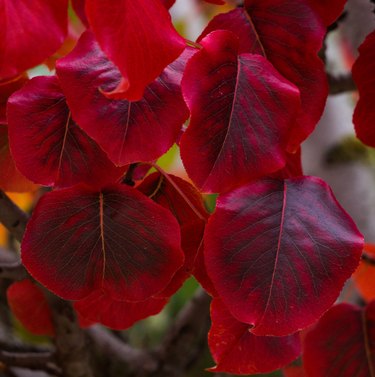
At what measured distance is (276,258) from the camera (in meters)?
0.32

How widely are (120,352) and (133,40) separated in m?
0.56

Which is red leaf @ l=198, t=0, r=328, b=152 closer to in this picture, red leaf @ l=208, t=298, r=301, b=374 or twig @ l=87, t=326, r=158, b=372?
red leaf @ l=208, t=298, r=301, b=374

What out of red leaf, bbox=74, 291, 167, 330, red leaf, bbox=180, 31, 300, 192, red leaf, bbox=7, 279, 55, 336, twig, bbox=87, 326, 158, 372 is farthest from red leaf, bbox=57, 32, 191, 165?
twig, bbox=87, 326, 158, 372

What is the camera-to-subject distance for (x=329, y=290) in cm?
→ 32

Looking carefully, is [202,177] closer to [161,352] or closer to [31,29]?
[31,29]

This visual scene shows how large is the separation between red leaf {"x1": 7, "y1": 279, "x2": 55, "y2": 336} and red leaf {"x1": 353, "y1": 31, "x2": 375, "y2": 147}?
0.26m

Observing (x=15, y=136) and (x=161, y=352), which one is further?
(x=161, y=352)

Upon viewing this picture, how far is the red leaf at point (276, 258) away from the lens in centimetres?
31

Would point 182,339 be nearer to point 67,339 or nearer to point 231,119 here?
point 67,339

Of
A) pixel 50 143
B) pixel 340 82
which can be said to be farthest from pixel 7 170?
pixel 340 82

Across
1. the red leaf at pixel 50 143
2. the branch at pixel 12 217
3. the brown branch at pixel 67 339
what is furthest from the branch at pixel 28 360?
the red leaf at pixel 50 143

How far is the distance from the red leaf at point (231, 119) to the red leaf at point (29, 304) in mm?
237

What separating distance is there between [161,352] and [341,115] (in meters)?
0.40

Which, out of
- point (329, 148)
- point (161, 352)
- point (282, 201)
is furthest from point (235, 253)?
point (329, 148)
